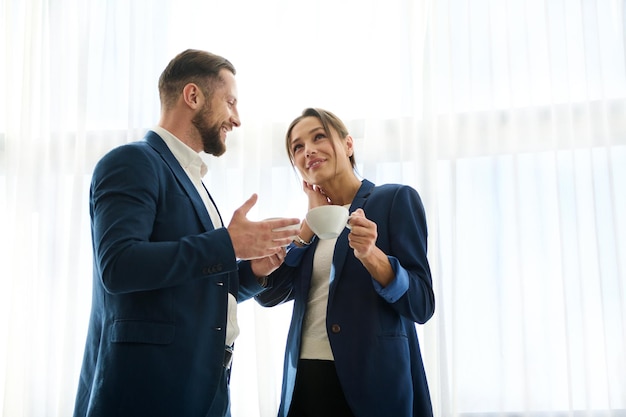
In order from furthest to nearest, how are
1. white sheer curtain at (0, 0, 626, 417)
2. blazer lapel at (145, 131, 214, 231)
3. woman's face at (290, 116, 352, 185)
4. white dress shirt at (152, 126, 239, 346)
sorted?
white sheer curtain at (0, 0, 626, 417)
woman's face at (290, 116, 352, 185)
white dress shirt at (152, 126, 239, 346)
blazer lapel at (145, 131, 214, 231)

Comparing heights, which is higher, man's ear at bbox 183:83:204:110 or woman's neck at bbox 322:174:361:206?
man's ear at bbox 183:83:204:110

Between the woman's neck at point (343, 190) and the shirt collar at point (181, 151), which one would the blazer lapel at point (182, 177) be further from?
the woman's neck at point (343, 190)

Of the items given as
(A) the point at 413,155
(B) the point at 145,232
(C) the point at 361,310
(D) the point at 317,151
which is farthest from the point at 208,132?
(A) the point at 413,155

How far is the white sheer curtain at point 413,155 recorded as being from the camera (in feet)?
7.71

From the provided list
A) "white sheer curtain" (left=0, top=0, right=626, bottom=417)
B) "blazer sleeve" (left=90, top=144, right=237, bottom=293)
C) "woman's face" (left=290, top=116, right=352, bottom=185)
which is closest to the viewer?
"blazer sleeve" (left=90, top=144, right=237, bottom=293)

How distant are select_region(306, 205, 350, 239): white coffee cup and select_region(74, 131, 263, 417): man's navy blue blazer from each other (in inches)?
10.0

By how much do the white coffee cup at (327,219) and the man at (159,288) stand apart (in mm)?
156

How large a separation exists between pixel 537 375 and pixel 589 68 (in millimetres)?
1110

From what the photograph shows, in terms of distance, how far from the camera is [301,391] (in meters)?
1.77

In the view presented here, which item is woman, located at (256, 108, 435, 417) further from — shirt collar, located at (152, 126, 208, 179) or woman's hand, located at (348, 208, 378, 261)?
shirt collar, located at (152, 126, 208, 179)

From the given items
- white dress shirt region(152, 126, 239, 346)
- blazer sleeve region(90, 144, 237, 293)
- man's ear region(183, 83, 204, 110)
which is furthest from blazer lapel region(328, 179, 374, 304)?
man's ear region(183, 83, 204, 110)

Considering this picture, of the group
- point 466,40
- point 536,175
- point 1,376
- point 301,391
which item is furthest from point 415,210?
point 1,376

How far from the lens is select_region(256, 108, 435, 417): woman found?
1685mm

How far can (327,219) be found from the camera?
1667 millimetres
